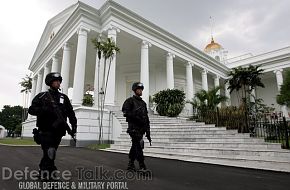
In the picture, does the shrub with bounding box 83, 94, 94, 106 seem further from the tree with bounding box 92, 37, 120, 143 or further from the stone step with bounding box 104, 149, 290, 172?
the stone step with bounding box 104, 149, 290, 172

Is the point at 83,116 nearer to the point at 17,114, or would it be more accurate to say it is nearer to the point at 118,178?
the point at 118,178

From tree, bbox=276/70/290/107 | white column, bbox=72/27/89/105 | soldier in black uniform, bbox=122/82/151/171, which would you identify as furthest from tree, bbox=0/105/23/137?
soldier in black uniform, bbox=122/82/151/171

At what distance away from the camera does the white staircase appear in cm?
569

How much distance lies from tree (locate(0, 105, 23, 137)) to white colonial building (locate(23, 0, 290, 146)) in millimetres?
Answer: 40849

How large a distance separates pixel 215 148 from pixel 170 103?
9.37m

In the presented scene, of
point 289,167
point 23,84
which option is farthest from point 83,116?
point 23,84

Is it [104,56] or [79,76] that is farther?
[79,76]

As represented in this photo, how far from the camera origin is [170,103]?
16328 millimetres

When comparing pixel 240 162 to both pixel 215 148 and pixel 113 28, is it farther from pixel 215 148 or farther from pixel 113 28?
pixel 113 28

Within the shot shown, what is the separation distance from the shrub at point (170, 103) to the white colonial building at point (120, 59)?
120 cm

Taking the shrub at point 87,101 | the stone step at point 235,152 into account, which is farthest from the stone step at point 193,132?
the shrub at point 87,101

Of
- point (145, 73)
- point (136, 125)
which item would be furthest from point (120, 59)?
point (136, 125)

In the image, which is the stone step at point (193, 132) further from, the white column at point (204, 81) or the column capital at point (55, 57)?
the white column at point (204, 81)

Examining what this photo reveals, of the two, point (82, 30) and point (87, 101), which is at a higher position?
point (82, 30)
